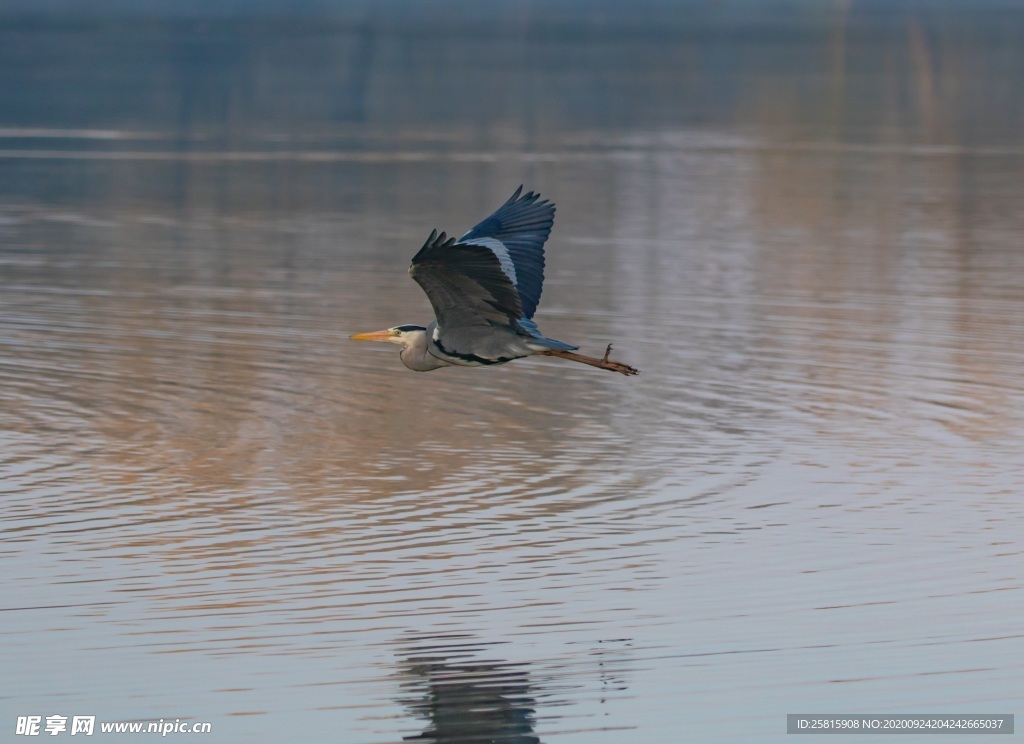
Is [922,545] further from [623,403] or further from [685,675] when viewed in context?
[623,403]

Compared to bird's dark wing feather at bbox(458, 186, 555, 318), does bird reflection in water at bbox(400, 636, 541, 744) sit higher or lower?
lower

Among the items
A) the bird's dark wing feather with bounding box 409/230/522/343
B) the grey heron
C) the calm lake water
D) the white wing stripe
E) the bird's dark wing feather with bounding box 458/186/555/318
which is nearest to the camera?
the calm lake water

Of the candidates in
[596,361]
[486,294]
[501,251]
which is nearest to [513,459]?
[596,361]

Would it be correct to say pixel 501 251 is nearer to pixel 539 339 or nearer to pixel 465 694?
pixel 539 339

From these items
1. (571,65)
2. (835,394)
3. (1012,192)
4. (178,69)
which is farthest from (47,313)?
(571,65)

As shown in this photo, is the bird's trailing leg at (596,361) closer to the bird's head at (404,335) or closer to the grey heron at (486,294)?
the grey heron at (486,294)

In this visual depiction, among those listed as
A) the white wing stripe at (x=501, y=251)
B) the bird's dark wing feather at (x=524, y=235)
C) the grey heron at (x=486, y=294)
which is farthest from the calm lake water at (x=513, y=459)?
the white wing stripe at (x=501, y=251)

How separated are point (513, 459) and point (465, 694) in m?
4.79

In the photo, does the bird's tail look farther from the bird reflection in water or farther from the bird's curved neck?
the bird reflection in water

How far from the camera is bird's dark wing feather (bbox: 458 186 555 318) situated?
12.3 m

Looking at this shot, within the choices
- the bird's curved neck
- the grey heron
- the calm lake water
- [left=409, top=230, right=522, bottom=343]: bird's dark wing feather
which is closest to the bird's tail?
the grey heron

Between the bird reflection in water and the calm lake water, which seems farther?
the calm lake water

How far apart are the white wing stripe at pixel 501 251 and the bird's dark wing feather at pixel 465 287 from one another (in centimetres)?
16

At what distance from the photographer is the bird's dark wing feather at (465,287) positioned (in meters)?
11.2
